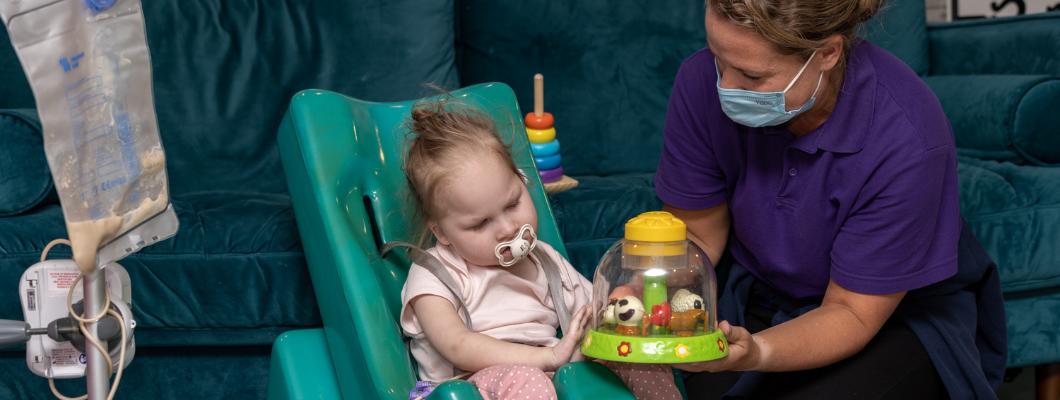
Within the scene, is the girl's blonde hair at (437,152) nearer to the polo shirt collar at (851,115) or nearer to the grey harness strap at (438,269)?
the grey harness strap at (438,269)

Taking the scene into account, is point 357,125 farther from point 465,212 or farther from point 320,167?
point 465,212

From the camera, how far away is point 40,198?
150 centimetres

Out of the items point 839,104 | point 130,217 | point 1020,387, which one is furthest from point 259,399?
point 1020,387

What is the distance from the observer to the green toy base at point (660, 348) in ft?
2.53

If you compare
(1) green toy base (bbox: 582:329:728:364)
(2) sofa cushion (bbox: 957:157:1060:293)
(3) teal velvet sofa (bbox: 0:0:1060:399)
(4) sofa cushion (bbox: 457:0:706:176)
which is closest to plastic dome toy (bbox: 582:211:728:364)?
(1) green toy base (bbox: 582:329:728:364)

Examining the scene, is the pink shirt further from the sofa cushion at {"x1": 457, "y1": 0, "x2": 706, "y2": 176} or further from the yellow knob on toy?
the sofa cushion at {"x1": 457, "y1": 0, "x2": 706, "y2": 176}

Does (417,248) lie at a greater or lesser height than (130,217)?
lesser

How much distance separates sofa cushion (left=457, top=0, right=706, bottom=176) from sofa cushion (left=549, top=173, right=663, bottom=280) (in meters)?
0.45

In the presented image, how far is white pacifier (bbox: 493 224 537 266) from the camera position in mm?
1028

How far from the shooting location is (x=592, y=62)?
2135 millimetres

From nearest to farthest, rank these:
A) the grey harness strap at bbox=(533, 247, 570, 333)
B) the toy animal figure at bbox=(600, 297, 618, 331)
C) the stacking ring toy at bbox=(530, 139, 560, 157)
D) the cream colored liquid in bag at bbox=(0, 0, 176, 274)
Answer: the cream colored liquid in bag at bbox=(0, 0, 176, 274)
the toy animal figure at bbox=(600, 297, 618, 331)
the grey harness strap at bbox=(533, 247, 570, 333)
the stacking ring toy at bbox=(530, 139, 560, 157)

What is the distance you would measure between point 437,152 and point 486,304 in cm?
23

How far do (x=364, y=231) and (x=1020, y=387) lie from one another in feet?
5.72

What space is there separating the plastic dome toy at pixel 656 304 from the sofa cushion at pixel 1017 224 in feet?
3.08
